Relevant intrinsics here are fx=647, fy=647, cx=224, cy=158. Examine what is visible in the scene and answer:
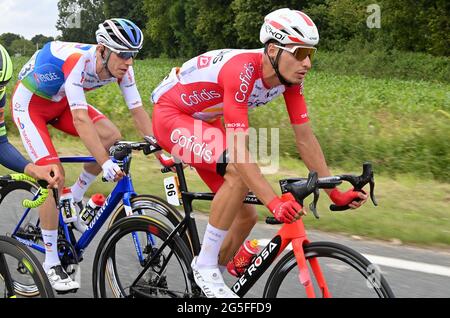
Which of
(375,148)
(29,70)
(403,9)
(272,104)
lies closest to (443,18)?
(403,9)

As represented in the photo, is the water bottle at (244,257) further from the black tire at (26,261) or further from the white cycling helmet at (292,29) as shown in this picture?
the white cycling helmet at (292,29)

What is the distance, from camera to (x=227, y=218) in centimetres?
370

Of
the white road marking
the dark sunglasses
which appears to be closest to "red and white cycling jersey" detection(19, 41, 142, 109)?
the dark sunglasses

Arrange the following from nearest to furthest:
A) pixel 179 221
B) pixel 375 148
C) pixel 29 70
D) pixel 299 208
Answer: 1. pixel 299 208
2. pixel 179 221
3. pixel 29 70
4. pixel 375 148

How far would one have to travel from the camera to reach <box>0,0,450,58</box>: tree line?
40750 millimetres

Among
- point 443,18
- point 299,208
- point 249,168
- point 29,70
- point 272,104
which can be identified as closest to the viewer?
point 299,208

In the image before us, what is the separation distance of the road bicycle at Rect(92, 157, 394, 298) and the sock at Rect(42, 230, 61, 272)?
46 centimetres

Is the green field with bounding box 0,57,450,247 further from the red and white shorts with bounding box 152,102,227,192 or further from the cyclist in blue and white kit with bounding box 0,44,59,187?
the cyclist in blue and white kit with bounding box 0,44,59,187

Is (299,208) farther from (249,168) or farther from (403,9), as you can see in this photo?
(403,9)

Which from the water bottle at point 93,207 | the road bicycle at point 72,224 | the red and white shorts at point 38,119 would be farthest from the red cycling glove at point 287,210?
the red and white shorts at point 38,119

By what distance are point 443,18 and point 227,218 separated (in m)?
38.0

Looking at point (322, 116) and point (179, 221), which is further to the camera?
point (322, 116)

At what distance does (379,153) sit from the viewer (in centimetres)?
988

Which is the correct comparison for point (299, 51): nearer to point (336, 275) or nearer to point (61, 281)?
point (336, 275)
